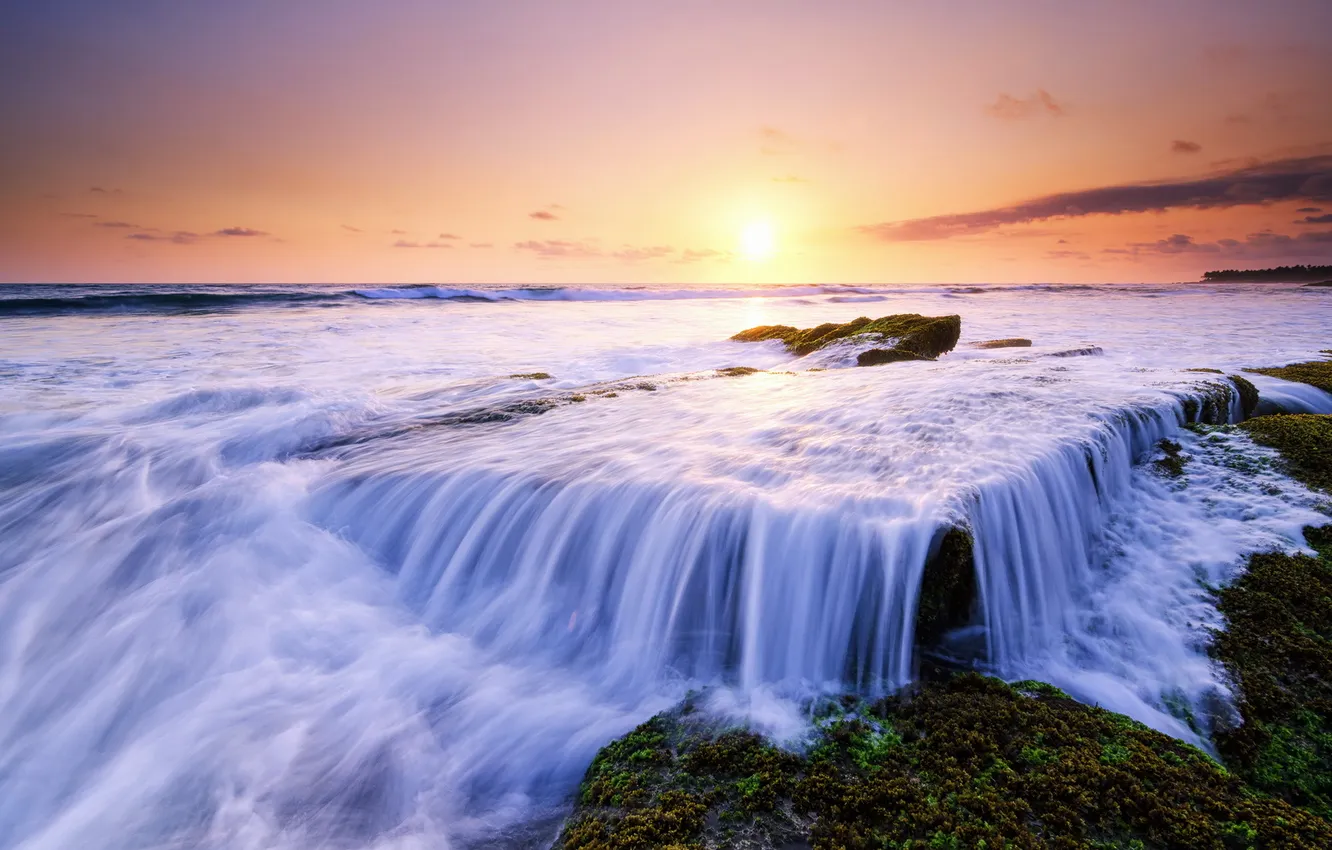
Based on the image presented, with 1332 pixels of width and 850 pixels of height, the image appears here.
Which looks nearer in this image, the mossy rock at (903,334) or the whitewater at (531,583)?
the whitewater at (531,583)

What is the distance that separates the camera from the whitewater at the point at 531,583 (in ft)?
Answer: 11.2

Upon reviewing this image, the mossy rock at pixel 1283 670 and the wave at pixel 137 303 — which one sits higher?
the wave at pixel 137 303

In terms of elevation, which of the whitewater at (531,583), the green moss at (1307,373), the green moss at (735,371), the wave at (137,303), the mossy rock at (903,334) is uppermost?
the wave at (137,303)

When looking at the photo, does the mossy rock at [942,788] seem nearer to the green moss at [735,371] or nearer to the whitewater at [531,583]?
the whitewater at [531,583]

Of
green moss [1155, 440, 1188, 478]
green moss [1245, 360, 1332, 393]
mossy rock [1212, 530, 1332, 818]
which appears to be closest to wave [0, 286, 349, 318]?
green moss [1155, 440, 1188, 478]

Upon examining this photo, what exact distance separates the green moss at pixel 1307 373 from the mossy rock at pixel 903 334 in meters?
4.57

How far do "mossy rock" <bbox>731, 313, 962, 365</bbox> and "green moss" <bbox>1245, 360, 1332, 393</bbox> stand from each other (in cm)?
457

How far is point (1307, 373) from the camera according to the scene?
8602 millimetres

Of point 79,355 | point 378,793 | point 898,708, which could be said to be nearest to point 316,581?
point 378,793

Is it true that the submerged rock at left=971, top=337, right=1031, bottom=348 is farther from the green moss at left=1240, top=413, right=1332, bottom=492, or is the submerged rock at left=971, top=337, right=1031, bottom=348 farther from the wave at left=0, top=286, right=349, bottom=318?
the wave at left=0, top=286, right=349, bottom=318

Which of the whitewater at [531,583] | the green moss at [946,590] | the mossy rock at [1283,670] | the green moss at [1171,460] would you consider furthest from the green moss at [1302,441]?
the green moss at [946,590]

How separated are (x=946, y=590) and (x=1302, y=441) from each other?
4149 millimetres

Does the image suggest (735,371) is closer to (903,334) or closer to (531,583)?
(903,334)

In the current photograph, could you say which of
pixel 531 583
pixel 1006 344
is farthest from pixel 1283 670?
pixel 1006 344
